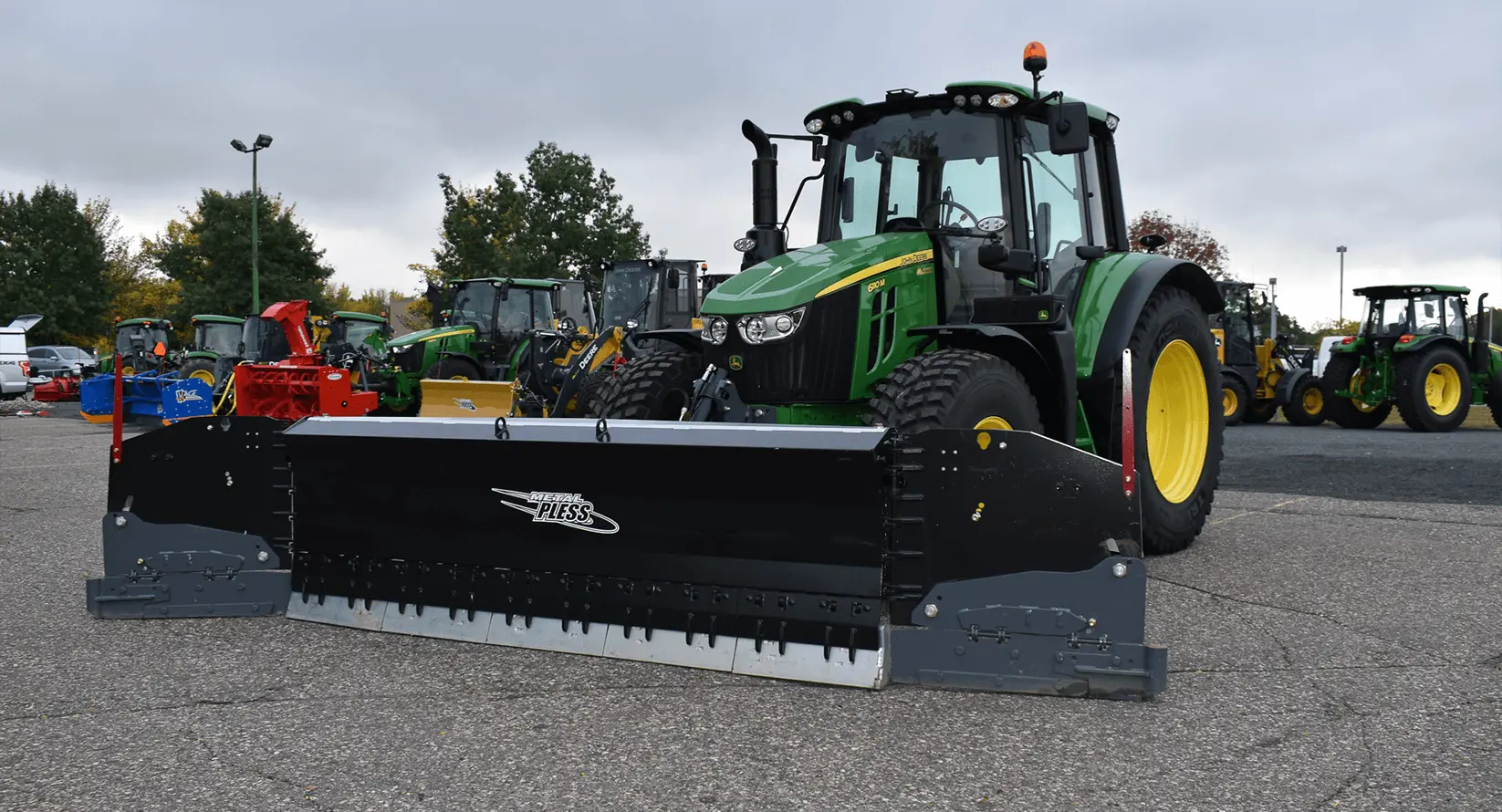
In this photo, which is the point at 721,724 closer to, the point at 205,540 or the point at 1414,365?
the point at 205,540

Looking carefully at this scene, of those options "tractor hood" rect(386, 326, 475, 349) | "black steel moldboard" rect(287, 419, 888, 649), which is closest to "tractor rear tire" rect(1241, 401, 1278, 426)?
"tractor hood" rect(386, 326, 475, 349)

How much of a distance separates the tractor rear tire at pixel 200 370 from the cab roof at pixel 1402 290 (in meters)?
19.6

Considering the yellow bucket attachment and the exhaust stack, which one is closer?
the exhaust stack

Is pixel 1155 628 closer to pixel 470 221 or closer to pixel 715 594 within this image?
Answer: pixel 715 594

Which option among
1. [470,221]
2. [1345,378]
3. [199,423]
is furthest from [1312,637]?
[470,221]

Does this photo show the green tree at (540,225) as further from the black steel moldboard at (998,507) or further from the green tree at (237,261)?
the black steel moldboard at (998,507)

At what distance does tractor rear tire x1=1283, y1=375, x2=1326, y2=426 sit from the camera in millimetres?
20297

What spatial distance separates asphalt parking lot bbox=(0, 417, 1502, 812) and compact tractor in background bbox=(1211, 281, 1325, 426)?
1491cm

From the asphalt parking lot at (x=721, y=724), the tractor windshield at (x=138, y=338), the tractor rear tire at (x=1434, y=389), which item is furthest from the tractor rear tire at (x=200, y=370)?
the tractor rear tire at (x=1434, y=389)

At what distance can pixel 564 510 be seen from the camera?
14.4 ft

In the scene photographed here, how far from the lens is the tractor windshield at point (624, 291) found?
764 inches

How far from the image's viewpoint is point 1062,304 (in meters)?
5.60

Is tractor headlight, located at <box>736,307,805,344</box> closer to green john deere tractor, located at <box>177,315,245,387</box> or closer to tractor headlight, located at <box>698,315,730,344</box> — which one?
tractor headlight, located at <box>698,315,730,344</box>

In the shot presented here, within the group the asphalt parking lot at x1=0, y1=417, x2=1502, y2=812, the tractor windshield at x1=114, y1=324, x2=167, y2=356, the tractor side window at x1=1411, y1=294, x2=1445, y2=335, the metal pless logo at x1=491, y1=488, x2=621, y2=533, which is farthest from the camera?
the tractor windshield at x1=114, y1=324, x2=167, y2=356
